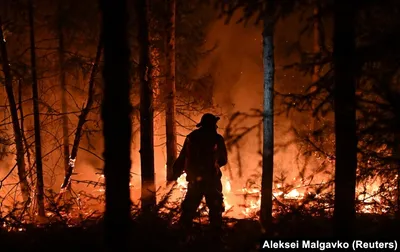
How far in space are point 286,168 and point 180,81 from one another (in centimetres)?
775

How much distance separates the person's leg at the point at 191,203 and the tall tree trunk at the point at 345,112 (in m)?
2.27

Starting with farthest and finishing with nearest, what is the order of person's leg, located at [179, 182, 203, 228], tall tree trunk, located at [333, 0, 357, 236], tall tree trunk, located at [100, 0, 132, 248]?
person's leg, located at [179, 182, 203, 228], tall tree trunk, located at [333, 0, 357, 236], tall tree trunk, located at [100, 0, 132, 248]

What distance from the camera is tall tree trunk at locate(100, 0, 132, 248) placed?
162 inches

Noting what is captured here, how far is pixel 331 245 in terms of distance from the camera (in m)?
5.64

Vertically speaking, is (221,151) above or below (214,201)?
above

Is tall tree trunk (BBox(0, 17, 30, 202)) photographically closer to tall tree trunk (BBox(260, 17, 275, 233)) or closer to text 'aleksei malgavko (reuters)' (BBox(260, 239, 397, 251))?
tall tree trunk (BBox(260, 17, 275, 233))

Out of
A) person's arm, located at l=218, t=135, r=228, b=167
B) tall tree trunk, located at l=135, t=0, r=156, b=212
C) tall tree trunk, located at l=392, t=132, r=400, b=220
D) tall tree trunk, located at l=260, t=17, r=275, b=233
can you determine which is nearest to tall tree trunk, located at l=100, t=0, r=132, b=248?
person's arm, located at l=218, t=135, r=228, b=167

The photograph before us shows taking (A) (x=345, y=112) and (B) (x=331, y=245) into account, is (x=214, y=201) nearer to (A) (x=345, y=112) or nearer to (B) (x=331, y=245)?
(B) (x=331, y=245)

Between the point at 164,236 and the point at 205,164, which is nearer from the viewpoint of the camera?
the point at 164,236

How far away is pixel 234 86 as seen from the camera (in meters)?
21.4

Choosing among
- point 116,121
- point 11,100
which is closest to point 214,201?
point 116,121

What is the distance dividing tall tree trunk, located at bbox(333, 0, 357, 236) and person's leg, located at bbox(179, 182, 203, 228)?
89.5 inches

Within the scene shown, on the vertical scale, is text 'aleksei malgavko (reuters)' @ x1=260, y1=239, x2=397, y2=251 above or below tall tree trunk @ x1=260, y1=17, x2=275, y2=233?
below

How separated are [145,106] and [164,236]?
3379 millimetres
